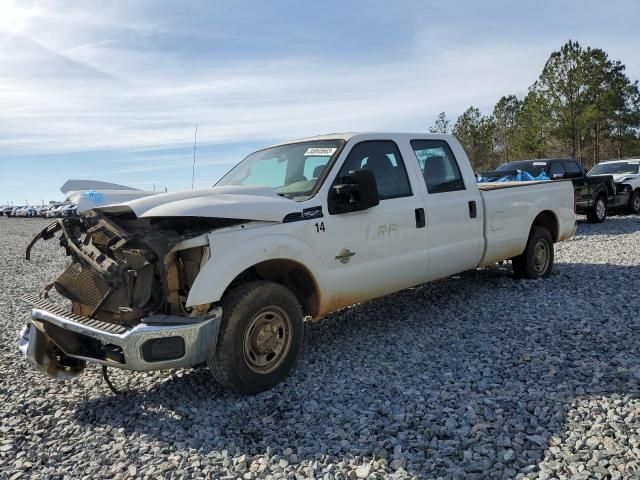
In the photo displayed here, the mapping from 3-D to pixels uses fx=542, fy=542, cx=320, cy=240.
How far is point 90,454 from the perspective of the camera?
3.36 meters

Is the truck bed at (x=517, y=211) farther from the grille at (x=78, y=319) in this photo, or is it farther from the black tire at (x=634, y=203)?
the black tire at (x=634, y=203)

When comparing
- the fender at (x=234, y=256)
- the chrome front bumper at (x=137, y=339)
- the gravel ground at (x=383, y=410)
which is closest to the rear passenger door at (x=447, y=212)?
the gravel ground at (x=383, y=410)

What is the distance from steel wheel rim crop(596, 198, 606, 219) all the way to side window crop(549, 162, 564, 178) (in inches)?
57.7

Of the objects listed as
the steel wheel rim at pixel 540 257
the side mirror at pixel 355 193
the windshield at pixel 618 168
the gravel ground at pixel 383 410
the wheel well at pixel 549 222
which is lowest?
the gravel ground at pixel 383 410

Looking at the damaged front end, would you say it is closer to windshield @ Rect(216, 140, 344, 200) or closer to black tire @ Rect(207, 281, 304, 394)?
black tire @ Rect(207, 281, 304, 394)

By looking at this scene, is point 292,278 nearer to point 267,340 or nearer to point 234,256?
point 267,340

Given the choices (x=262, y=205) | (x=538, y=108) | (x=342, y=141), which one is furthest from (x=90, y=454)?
(x=538, y=108)

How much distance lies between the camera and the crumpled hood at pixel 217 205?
366cm

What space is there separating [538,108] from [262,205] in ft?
115

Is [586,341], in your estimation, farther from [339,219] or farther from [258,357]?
[258,357]

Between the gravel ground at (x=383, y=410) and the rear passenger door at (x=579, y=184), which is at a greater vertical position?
the rear passenger door at (x=579, y=184)

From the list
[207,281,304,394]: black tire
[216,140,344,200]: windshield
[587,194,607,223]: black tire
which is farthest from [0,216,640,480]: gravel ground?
[587,194,607,223]: black tire

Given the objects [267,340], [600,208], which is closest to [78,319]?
[267,340]

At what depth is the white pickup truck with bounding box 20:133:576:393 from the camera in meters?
3.68
